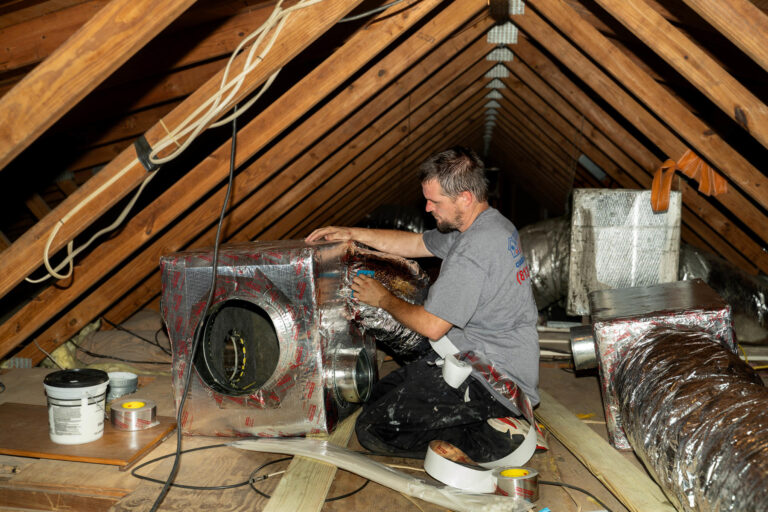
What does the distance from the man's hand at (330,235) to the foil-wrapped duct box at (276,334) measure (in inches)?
6.6

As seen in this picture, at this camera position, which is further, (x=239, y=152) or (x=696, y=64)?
(x=239, y=152)

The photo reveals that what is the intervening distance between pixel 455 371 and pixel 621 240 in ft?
6.19

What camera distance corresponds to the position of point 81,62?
5.02 feet

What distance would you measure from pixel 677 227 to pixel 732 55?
3.33ft

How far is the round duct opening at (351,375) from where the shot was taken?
2.26m

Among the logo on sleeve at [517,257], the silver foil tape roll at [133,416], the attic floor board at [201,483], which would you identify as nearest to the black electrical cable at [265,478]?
the attic floor board at [201,483]

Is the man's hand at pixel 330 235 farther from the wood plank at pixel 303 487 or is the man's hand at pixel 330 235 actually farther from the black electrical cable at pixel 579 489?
the black electrical cable at pixel 579 489

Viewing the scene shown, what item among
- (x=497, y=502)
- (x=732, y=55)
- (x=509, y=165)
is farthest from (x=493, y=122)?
(x=497, y=502)

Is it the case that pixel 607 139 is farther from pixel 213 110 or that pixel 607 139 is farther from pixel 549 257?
pixel 213 110

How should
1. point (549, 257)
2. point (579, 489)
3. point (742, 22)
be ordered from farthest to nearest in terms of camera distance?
point (549, 257), point (742, 22), point (579, 489)

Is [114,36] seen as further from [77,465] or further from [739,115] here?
[739,115]

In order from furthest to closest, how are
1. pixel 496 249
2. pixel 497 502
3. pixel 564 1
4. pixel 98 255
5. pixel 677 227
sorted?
pixel 677 227 → pixel 564 1 → pixel 98 255 → pixel 496 249 → pixel 497 502

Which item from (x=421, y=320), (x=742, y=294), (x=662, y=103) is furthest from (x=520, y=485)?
(x=742, y=294)

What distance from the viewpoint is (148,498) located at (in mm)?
1854
